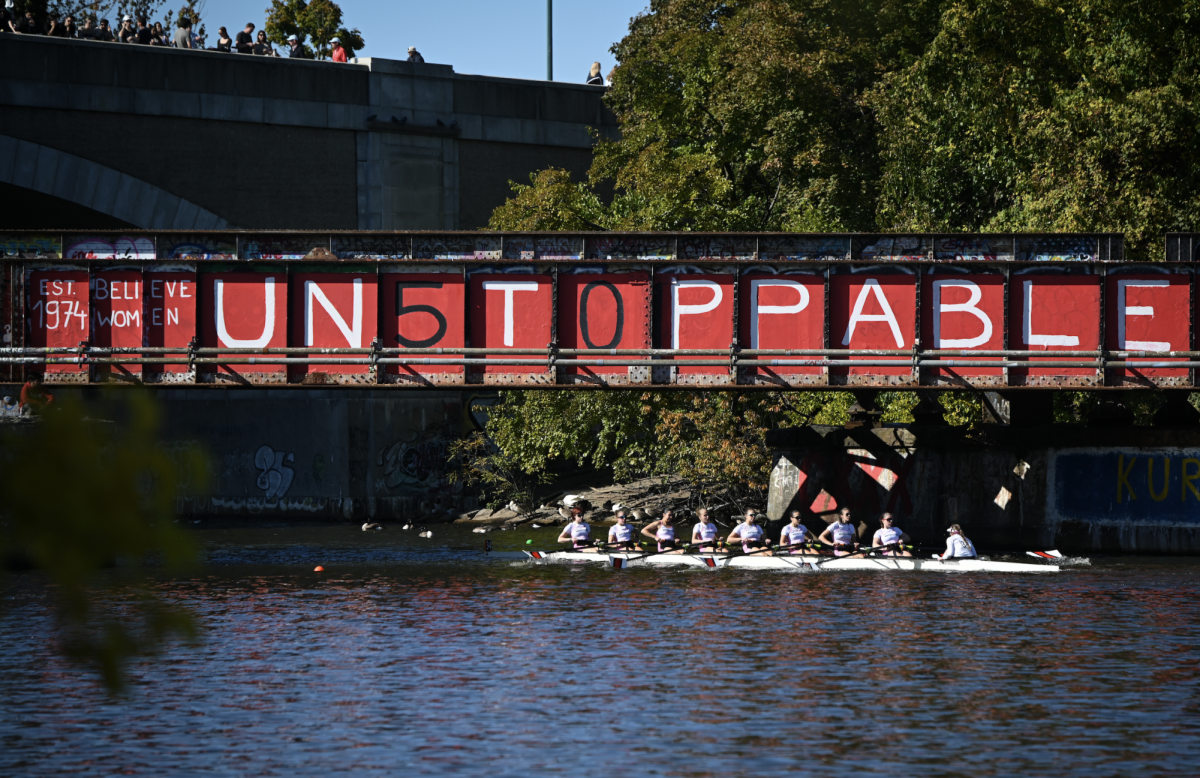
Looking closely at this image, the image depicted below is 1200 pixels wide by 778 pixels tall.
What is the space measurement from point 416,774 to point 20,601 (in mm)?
17142

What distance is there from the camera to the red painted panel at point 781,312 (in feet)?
102

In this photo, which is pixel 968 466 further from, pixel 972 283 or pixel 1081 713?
pixel 1081 713

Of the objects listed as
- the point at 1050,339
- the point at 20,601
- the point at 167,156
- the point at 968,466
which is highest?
the point at 167,156

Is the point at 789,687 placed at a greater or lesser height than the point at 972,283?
lesser

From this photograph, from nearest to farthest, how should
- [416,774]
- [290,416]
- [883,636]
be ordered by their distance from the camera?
[416,774], [883,636], [290,416]

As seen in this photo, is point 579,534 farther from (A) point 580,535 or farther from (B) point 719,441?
(B) point 719,441

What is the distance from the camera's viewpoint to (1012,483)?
112ft

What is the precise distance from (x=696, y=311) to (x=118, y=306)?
552 inches

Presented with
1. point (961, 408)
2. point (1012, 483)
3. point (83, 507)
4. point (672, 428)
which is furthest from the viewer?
point (672, 428)

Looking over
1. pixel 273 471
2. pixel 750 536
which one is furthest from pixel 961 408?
pixel 273 471

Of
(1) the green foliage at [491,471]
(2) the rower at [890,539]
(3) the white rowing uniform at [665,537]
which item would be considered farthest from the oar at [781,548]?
(1) the green foliage at [491,471]

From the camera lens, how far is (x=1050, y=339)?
102ft

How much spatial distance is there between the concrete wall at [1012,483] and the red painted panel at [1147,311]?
239 cm

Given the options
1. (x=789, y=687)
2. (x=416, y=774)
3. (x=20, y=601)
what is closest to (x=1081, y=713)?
(x=789, y=687)
